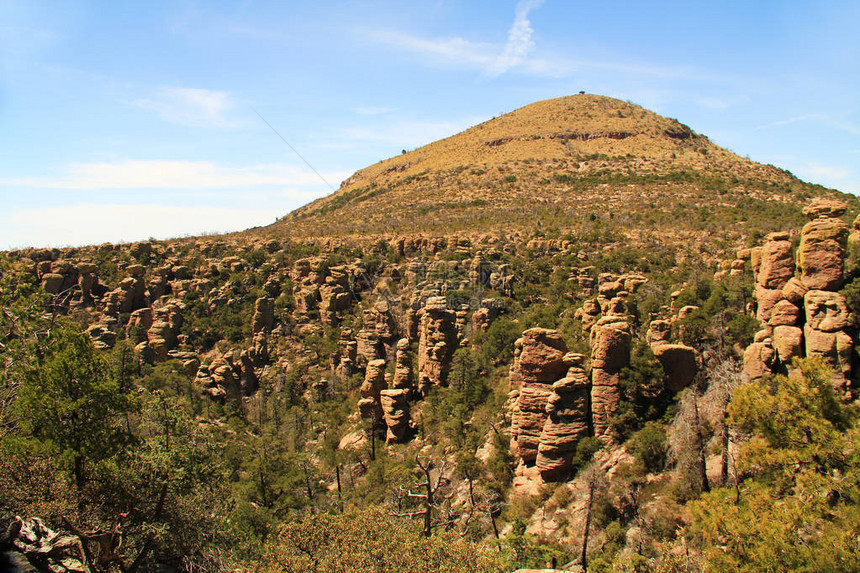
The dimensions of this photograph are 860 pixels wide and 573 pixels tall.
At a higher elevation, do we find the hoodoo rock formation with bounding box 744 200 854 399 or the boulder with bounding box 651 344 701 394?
the hoodoo rock formation with bounding box 744 200 854 399

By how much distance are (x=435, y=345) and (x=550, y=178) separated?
54.4 metres

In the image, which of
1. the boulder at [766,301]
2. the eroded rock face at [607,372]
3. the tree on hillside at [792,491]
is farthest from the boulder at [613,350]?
the tree on hillside at [792,491]

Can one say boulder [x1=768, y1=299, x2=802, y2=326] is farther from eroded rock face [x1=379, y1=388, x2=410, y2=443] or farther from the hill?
eroded rock face [x1=379, y1=388, x2=410, y2=443]

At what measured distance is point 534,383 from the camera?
80.6 ft

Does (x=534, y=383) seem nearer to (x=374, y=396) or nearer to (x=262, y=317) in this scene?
(x=374, y=396)

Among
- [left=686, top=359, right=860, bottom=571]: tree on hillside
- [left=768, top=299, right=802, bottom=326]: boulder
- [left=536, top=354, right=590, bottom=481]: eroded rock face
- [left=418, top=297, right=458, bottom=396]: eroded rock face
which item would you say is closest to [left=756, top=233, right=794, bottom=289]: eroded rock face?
[left=768, top=299, right=802, bottom=326]: boulder

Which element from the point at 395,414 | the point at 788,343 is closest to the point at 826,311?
the point at 788,343

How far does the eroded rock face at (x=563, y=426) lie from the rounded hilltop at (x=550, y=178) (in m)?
37.9

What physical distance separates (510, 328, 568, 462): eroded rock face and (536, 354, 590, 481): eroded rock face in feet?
2.31

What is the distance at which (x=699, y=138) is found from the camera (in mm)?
100562

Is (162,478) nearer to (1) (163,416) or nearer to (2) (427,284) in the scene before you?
(1) (163,416)

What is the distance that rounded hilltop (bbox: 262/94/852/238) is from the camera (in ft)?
213

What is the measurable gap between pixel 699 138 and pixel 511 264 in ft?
247

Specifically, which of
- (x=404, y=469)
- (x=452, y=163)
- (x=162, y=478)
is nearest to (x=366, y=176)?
(x=452, y=163)
